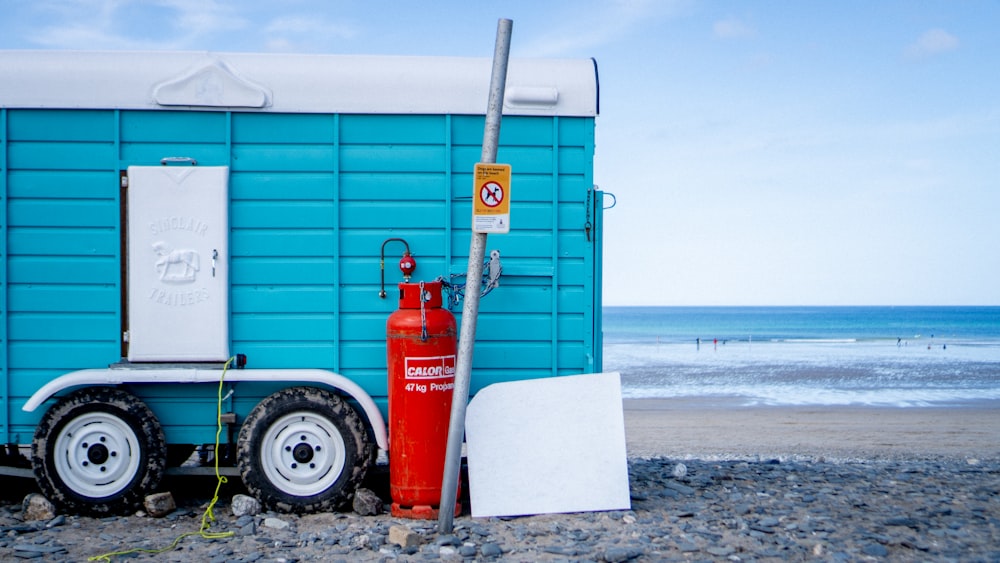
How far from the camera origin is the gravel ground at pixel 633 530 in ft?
15.0

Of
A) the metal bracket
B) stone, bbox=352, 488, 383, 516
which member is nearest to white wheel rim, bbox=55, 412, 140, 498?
stone, bbox=352, 488, 383, 516

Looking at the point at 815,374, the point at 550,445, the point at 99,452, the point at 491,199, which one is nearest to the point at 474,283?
the point at 491,199

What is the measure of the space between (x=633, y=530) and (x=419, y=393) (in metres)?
1.64

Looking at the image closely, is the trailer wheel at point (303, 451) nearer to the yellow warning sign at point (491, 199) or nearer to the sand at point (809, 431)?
the yellow warning sign at point (491, 199)

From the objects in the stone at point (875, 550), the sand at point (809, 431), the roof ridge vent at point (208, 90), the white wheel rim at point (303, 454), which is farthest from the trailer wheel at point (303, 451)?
the sand at point (809, 431)

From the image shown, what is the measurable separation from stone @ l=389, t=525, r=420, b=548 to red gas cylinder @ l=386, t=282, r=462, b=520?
489 mm

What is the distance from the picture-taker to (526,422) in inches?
217

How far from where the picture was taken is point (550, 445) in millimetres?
5508

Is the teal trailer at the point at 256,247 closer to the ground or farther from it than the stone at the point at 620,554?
farther from it

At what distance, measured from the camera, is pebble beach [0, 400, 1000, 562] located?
4.57m

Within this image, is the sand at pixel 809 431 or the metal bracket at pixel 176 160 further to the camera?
the sand at pixel 809 431

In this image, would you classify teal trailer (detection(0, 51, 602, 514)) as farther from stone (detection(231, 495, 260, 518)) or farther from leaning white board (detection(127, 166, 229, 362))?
stone (detection(231, 495, 260, 518))

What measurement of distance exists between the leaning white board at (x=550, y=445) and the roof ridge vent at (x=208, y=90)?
2.70 metres

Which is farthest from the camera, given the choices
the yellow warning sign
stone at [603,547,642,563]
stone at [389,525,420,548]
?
the yellow warning sign
